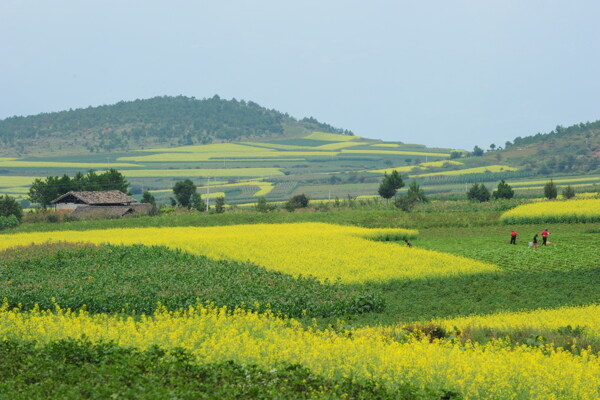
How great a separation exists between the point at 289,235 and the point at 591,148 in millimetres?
145643

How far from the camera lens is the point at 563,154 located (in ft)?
593

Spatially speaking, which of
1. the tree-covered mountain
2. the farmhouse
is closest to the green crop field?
the farmhouse

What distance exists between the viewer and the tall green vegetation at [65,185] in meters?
106

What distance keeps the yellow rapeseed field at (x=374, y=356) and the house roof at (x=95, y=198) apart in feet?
247

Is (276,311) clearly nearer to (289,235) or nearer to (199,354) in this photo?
(199,354)

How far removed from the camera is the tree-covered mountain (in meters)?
169

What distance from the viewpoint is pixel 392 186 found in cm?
9825

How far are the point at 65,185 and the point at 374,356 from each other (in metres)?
97.9

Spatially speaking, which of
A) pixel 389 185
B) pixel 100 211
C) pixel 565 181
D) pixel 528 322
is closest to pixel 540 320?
pixel 528 322

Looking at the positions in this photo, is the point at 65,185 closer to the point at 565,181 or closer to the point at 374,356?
the point at 565,181

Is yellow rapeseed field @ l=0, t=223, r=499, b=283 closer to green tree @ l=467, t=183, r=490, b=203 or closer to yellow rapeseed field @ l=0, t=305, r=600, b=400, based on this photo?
yellow rapeseed field @ l=0, t=305, r=600, b=400

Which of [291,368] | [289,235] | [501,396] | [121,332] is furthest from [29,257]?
[501,396]

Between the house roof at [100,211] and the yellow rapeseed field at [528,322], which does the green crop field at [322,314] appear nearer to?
the yellow rapeseed field at [528,322]

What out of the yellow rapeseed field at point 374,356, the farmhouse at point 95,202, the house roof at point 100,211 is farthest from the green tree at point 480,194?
the yellow rapeseed field at point 374,356
